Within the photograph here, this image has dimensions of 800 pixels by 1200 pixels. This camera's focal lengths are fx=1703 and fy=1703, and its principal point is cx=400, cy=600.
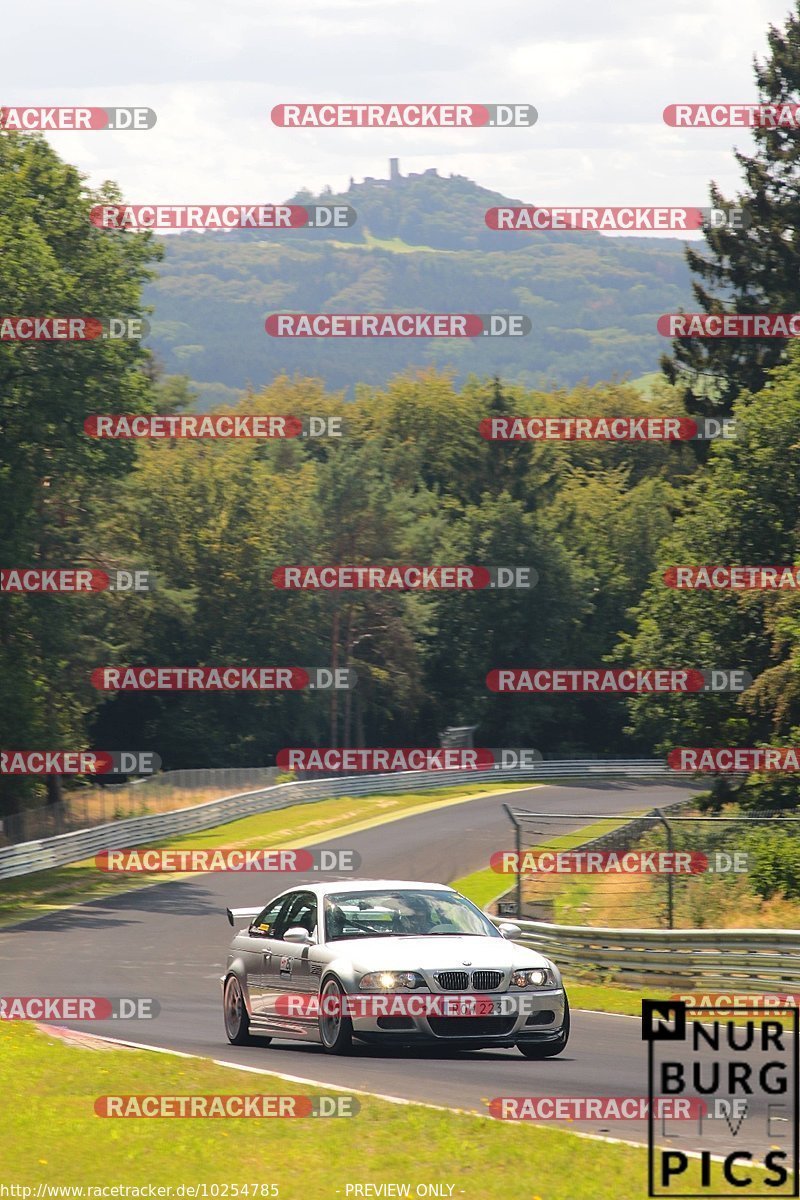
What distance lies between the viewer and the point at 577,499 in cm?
8800

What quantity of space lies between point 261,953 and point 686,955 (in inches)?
273

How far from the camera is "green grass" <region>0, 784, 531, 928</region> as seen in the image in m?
37.1

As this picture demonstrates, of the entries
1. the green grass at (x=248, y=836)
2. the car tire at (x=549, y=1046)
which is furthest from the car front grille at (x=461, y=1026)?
the green grass at (x=248, y=836)

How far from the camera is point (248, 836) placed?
48.8 meters

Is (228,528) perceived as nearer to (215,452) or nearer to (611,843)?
(215,452)

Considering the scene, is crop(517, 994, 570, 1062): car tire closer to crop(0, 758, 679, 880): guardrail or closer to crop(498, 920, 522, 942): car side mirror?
crop(498, 920, 522, 942): car side mirror

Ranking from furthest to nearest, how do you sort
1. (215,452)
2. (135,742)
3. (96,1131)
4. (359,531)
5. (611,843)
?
(215,452)
(359,531)
(135,742)
(611,843)
(96,1131)

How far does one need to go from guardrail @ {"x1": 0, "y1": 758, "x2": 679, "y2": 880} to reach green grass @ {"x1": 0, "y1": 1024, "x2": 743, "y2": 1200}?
97.3 feet

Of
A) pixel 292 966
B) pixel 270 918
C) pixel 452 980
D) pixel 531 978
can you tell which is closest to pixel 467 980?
pixel 452 980

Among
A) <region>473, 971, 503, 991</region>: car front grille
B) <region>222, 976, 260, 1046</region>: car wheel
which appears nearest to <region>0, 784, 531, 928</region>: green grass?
<region>222, 976, 260, 1046</region>: car wheel

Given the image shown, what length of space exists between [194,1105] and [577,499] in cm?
7803

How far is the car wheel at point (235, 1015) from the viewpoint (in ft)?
49.8

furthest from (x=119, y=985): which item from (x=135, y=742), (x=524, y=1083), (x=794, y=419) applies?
(x=135, y=742)

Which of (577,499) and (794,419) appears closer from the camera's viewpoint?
(794,419)
